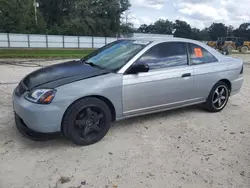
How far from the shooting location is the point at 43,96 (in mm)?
2750

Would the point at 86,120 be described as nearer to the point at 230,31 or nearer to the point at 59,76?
the point at 59,76

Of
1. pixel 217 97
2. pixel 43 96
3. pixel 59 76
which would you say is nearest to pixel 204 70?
pixel 217 97

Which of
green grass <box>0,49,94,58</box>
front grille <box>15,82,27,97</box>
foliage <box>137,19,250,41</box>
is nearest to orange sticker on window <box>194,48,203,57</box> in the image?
front grille <box>15,82,27,97</box>

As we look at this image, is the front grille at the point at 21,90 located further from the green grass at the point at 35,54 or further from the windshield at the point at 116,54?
the green grass at the point at 35,54

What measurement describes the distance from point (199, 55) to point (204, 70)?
30 centimetres

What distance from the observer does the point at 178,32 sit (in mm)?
68000

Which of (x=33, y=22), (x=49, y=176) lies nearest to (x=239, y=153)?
(x=49, y=176)

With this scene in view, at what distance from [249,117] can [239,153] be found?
5.33 feet

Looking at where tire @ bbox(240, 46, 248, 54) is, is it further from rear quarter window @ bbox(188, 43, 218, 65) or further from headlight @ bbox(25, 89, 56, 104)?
headlight @ bbox(25, 89, 56, 104)

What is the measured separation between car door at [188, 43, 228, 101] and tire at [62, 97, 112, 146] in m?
1.81

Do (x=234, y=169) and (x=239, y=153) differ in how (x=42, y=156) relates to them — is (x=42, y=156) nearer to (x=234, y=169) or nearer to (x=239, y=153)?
(x=234, y=169)

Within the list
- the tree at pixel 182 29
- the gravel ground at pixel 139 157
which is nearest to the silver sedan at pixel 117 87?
the gravel ground at pixel 139 157

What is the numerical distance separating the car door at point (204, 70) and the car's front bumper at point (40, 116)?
2.43m

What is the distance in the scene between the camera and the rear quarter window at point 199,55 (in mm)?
3975
